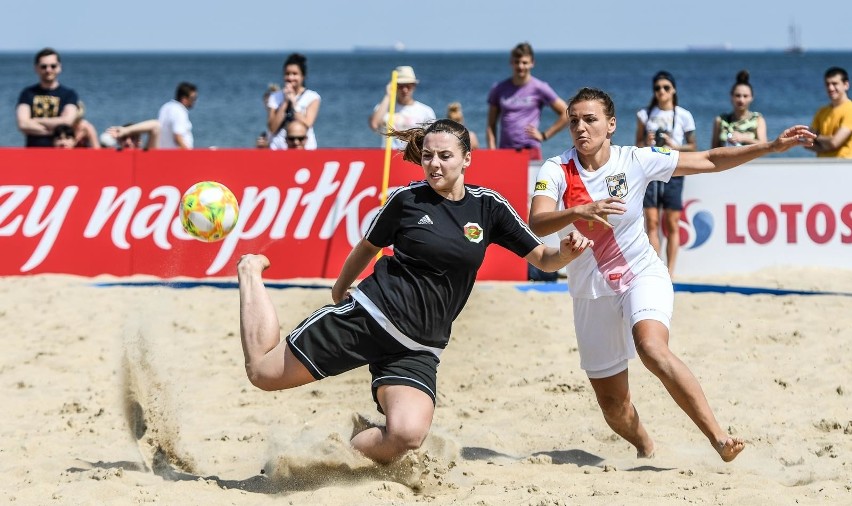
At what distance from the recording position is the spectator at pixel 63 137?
35.3 ft

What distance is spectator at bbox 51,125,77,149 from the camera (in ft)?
35.3

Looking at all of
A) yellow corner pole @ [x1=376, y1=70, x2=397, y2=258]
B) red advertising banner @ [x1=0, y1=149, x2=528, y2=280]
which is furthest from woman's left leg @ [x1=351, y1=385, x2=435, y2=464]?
red advertising banner @ [x1=0, y1=149, x2=528, y2=280]

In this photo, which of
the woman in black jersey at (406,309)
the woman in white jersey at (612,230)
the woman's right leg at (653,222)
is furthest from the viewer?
the woman's right leg at (653,222)

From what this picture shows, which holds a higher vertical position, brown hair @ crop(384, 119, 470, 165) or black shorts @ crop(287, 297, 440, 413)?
brown hair @ crop(384, 119, 470, 165)

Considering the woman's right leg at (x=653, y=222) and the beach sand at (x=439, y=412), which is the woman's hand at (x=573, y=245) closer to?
the beach sand at (x=439, y=412)

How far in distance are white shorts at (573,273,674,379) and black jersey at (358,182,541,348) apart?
0.76m

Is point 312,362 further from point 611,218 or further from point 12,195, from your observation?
point 12,195

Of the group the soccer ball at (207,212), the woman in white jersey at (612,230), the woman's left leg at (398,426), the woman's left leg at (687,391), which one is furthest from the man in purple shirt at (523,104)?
the woman's left leg at (398,426)

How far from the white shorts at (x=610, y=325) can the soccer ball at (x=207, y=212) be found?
1.78m

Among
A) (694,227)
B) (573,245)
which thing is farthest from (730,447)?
(694,227)

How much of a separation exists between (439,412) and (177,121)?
5.85 m

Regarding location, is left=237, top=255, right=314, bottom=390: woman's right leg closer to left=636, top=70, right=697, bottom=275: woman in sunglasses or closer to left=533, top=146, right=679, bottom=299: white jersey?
left=533, top=146, right=679, bottom=299: white jersey

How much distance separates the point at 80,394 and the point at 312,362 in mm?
2522

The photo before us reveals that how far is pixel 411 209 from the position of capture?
5051 mm
